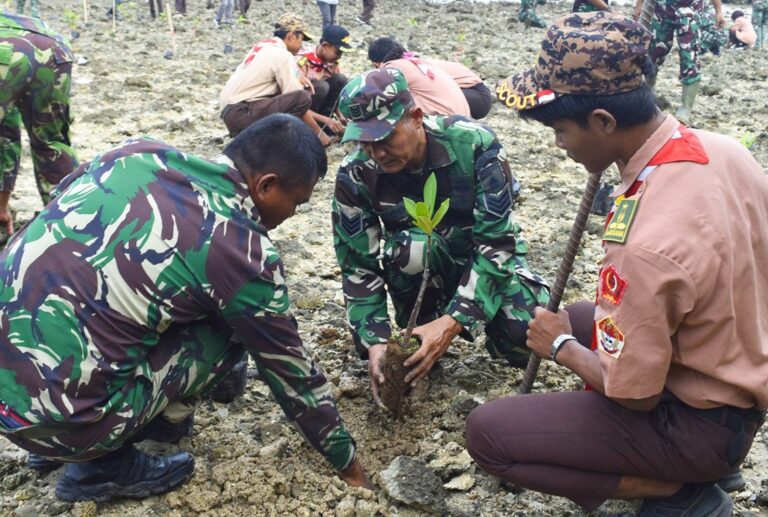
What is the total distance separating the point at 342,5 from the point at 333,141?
412 inches

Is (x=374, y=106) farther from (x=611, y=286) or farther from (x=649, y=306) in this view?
(x=649, y=306)

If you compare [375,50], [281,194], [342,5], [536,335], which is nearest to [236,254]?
[281,194]

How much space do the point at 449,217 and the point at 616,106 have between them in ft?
3.91

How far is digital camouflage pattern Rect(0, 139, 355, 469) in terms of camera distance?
79.9 inches

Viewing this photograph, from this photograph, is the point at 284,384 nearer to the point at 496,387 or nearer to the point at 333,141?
the point at 496,387

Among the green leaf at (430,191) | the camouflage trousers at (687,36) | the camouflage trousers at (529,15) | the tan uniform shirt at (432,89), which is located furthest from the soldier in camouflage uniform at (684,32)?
the camouflage trousers at (529,15)

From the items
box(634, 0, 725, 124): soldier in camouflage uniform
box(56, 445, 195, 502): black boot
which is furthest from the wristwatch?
box(634, 0, 725, 124): soldier in camouflage uniform

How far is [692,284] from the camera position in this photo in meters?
1.75

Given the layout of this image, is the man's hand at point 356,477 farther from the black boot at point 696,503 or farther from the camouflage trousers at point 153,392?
the black boot at point 696,503

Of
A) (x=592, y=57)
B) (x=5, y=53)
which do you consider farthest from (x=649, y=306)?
(x=5, y=53)

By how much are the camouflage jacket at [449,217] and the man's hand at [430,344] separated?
1.7 inches

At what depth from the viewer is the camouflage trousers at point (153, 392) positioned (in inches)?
85.2

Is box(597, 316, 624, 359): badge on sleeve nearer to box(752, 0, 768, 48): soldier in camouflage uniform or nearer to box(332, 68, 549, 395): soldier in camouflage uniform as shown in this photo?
box(332, 68, 549, 395): soldier in camouflage uniform

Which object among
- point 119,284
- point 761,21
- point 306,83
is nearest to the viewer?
point 119,284
